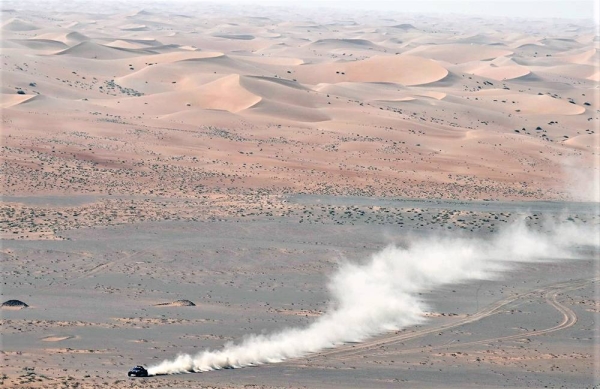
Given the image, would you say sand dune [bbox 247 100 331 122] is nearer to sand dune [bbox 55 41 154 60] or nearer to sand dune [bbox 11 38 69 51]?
sand dune [bbox 55 41 154 60]

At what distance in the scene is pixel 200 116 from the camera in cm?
6669

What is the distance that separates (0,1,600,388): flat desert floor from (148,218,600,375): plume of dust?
0.50 meters

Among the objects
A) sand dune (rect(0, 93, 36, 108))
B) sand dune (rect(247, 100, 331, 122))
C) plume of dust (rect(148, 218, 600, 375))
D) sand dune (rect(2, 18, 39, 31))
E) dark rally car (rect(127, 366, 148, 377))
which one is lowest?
sand dune (rect(2, 18, 39, 31))

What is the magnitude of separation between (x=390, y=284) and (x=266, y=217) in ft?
31.7

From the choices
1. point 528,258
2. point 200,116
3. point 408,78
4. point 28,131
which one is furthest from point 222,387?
point 408,78

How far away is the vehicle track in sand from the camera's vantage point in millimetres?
24359

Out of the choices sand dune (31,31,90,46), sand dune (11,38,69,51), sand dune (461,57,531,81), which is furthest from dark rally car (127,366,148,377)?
sand dune (31,31,90,46)

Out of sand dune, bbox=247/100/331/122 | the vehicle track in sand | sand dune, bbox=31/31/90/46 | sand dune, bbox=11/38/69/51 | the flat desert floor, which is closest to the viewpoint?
the flat desert floor

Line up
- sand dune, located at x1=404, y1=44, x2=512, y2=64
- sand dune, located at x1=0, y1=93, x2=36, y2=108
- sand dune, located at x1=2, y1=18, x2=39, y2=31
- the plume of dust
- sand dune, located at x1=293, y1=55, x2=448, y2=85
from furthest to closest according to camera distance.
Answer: sand dune, located at x1=404, y1=44, x2=512, y2=64
sand dune, located at x1=2, y1=18, x2=39, y2=31
sand dune, located at x1=293, y1=55, x2=448, y2=85
sand dune, located at x1=0, y1=93, x2=36, y2=108
the plume of dust

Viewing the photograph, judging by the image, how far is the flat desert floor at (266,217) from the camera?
24094mm

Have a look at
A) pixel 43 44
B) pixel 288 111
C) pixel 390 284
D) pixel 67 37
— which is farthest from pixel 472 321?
pixel 67 37

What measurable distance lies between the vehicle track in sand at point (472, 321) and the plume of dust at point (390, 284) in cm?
49

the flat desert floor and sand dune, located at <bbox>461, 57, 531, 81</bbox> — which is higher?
the flat desert floor

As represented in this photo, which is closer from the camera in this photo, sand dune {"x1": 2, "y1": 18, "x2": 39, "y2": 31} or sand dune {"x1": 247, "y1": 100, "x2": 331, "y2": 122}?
sand dune {"x1": 247, "y1": 100, "x2": 331, "y2": 122}
